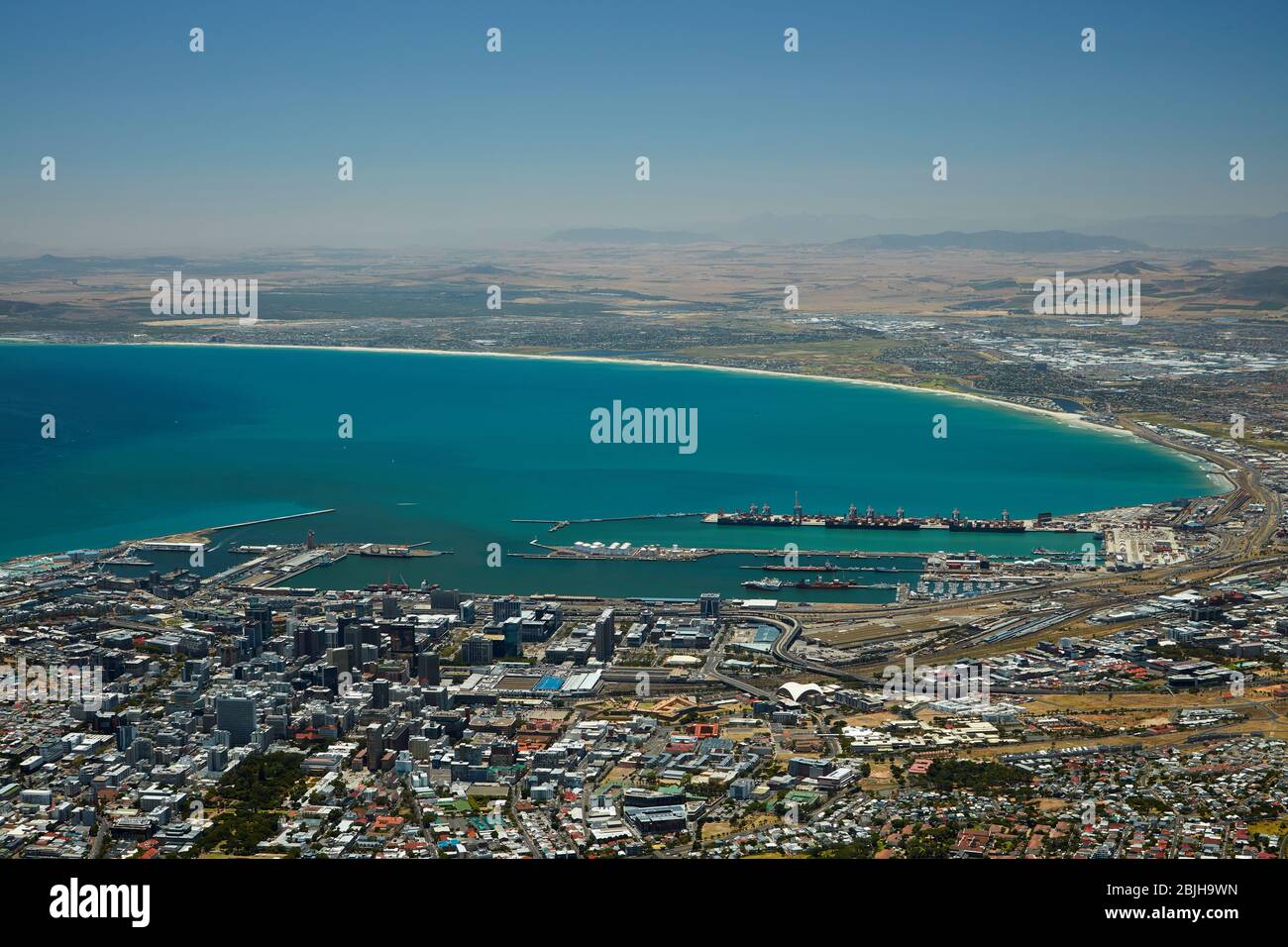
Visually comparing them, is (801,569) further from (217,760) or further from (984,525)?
(217,760)

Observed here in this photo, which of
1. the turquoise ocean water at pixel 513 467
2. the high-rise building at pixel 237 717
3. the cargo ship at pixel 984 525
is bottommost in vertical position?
the high-rise building at pixel 237 717

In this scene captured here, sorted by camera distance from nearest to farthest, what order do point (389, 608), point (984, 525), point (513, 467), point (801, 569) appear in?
1. point (389, 608)
2. point (801, 569)
3. point (984, 525)
4. point (513, 467)

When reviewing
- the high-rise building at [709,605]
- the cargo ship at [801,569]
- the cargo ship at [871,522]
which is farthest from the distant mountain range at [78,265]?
the high-rise building at [709,605]

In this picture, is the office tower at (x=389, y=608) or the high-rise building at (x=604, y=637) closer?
the high-rise building at (x=604, y=637)

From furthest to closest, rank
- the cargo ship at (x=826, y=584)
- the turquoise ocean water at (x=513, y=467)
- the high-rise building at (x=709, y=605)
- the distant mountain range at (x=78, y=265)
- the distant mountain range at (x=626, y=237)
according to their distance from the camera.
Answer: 1. the distant mountain range at (x=626, y=237)
2. the distant mountain range at (x=78, y=265)
3. the turquoise ocean water at (x=513, y=467)
4. the cargo ship at (x=826, y=584)
5. the high-rise building at (x=709, y=605)

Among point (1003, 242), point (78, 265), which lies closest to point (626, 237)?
point (1003, 242)

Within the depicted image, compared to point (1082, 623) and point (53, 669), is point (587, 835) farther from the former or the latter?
point (1082, 623)

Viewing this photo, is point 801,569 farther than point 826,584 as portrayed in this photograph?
Yes

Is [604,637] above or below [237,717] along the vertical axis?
above

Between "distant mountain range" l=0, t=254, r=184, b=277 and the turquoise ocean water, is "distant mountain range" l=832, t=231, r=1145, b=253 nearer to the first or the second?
"distant mountain range" l=0, t=254, r=184, b=277

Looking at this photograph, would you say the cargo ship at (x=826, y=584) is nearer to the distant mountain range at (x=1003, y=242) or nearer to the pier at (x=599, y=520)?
the pier at (x=599, y=520)

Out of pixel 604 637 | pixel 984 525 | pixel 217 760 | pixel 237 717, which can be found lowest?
pixel 217 760
